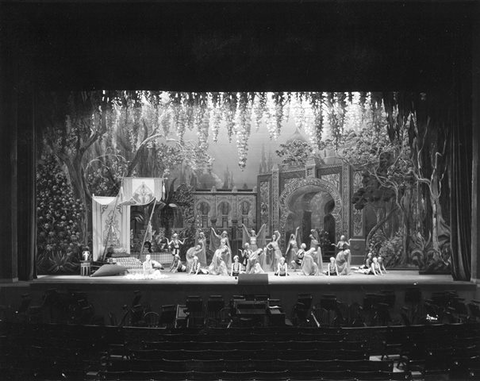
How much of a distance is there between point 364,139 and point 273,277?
24.4ft

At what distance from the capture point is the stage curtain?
62.2 ft

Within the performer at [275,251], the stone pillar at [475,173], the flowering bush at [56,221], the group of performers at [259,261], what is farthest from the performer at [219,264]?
the stone pillar at [475,173]

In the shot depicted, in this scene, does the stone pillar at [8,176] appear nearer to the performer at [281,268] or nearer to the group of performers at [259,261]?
the group of performers at [259,261]

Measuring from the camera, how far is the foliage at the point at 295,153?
25.8 metres

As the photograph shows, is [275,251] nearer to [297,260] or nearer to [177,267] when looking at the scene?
[297,260]

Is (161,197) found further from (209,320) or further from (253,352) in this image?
(253,352)

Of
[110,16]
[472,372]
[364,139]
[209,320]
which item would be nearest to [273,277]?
[209,320]

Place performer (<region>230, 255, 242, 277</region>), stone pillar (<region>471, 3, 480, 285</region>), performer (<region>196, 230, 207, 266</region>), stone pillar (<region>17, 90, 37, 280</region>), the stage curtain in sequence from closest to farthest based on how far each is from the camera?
stone pillar (<region>471, 3, 480, 285</region>), the stage curtain, stone pillar (<region>17, 90, 37, 280</region>), performer (<region>230, 255, 242, 277</region>), performer (<region>196, 230, 207, 266</region>)

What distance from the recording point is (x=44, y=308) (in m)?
16.2

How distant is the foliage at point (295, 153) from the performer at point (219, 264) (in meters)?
5.99

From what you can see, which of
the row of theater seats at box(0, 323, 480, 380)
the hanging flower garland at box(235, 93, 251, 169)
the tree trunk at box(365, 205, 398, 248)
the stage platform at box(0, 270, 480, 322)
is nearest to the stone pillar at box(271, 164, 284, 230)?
the hanging flower garland at box(235, 93, 251, 169)

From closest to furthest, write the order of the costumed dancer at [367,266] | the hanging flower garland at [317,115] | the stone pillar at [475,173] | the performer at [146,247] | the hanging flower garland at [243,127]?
the stone pillar at [475,173] < the costumed dancer at [367,266] < the hanging flower garland at [317,115] < the hanging flower garland at [243,127] < the performer at [146,247]

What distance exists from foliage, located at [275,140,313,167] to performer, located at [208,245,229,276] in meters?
5.99

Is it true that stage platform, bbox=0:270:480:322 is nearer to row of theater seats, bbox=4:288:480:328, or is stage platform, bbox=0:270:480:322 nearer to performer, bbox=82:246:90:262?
row of theater seats, bbox=4:288:480:328
